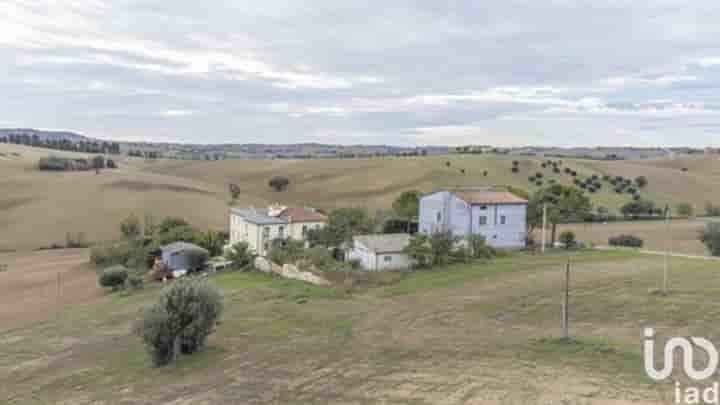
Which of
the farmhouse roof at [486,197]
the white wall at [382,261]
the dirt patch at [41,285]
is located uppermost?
the farmhouse roof at [486,197]

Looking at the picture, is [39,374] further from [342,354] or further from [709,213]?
[709,213]

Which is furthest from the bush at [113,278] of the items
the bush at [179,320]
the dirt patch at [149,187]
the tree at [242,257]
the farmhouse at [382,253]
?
the dirt patch at [149,187]

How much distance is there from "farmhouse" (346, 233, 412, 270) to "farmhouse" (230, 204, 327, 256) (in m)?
11.0

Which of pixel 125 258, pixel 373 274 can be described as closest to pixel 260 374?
pixel 373 274

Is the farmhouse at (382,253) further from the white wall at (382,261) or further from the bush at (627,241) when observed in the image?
the bush at (627,241)

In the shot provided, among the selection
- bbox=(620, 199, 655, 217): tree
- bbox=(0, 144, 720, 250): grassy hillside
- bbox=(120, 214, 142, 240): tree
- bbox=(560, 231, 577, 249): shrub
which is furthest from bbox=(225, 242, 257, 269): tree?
bbox=(620, 199, 655, 217): tree

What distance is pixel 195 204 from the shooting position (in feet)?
279

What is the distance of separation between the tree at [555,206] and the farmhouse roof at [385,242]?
1332 centimetres

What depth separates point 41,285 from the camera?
4281 centimetres

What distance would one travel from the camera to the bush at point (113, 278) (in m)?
41.0

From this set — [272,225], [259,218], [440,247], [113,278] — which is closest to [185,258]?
[113,278]

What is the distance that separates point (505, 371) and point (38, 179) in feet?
318

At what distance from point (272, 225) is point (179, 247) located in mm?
8250

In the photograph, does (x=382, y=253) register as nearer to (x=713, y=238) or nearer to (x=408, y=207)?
(x=408, y=207)
